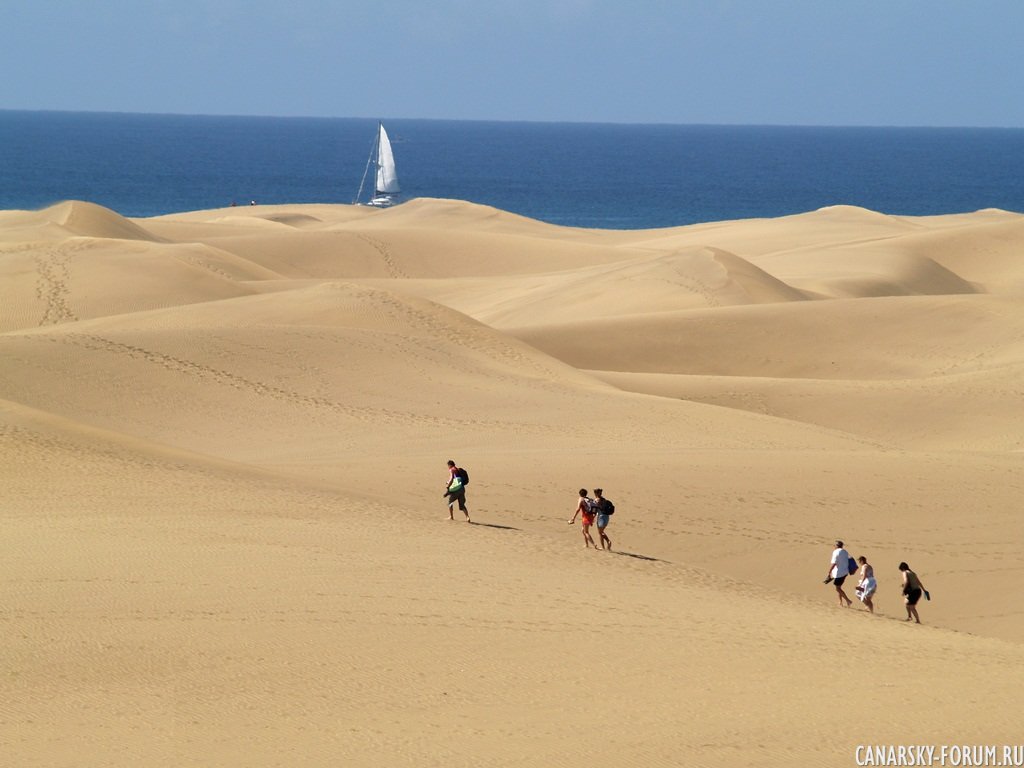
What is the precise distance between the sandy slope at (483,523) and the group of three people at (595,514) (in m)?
0.38

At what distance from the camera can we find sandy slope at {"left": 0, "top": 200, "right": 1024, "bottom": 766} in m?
9.26

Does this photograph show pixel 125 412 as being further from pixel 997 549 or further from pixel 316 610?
pixel 997 549

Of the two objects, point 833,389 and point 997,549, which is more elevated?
point 833,389

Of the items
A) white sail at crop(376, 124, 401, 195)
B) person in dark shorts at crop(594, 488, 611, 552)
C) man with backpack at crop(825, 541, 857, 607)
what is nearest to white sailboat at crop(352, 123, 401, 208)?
white sail at crop(376, 124, 401, 195)

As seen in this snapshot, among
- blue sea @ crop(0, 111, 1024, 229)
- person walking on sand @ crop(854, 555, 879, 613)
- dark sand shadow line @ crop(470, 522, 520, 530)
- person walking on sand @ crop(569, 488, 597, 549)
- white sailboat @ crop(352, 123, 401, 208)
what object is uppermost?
blue sea @ crop(0, 111, 1024, 229)

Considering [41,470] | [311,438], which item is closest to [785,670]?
[41,470]

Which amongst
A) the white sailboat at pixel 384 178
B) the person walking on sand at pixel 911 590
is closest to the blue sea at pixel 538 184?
the white sailboat at pixel 384 178

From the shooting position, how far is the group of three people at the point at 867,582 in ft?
47.0

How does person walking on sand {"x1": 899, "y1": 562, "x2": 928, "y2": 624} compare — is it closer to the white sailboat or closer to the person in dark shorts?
the person in dark shorts

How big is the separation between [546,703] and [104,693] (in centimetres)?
313

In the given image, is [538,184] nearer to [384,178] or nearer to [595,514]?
[384,178]

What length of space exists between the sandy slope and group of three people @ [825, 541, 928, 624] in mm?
369

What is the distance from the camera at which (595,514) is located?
15562mm

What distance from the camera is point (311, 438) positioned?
21969mm
